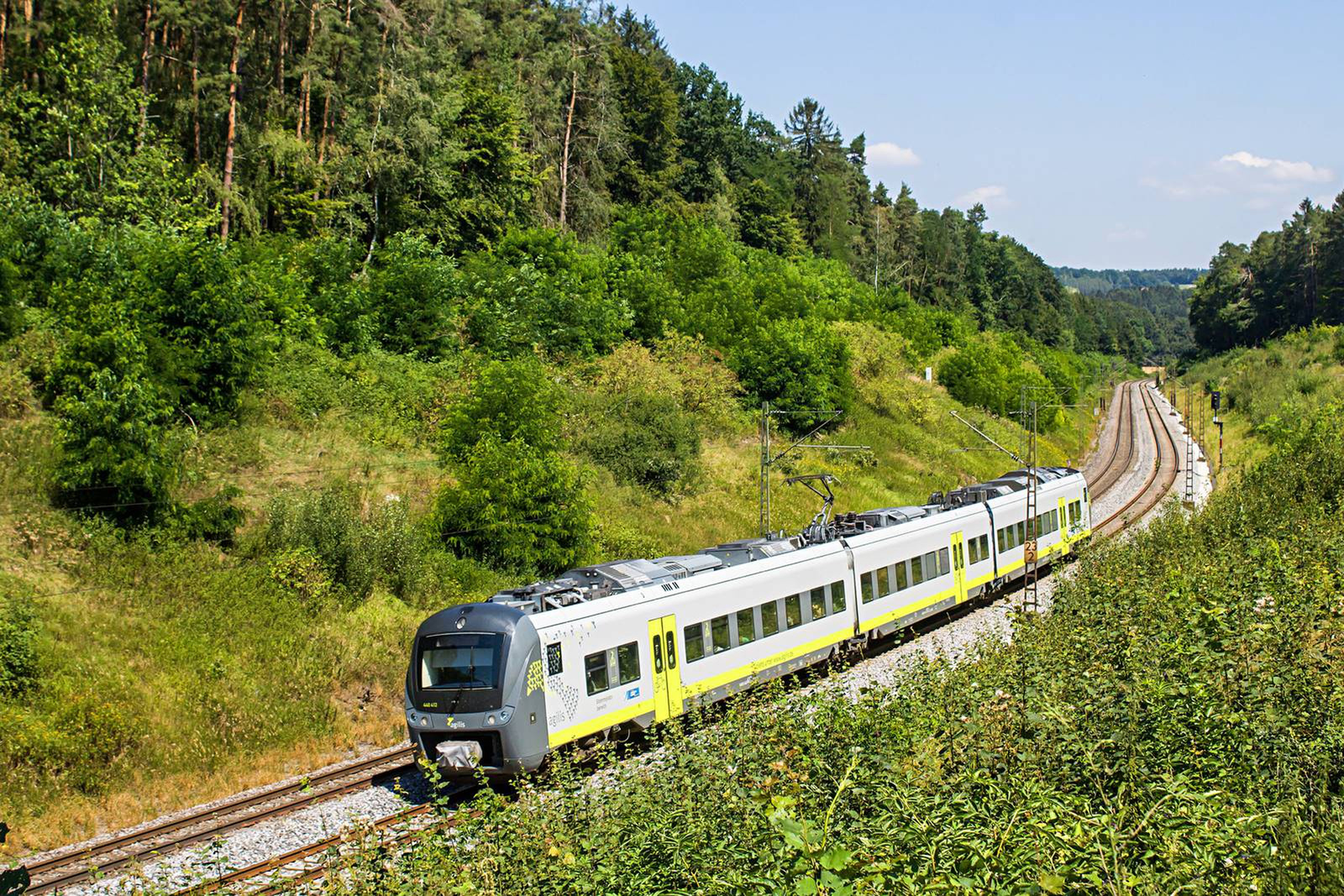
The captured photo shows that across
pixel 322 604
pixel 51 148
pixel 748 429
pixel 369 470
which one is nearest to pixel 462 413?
pixel 369 470

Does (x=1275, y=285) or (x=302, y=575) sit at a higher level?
(x=1275, y=285)

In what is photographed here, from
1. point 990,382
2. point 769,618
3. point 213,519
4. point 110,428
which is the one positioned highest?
point 110,428

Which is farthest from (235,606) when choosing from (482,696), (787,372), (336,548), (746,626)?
(787,372)

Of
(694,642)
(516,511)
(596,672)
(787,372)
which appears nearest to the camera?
(596,672)

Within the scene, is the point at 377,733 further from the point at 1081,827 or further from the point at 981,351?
Result: the point at 981,351

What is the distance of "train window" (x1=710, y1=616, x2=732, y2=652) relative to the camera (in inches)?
764

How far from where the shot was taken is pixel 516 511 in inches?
1069

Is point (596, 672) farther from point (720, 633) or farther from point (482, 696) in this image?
point (720, 633)

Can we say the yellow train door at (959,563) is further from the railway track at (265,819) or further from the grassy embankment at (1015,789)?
the railway track at (265,819)

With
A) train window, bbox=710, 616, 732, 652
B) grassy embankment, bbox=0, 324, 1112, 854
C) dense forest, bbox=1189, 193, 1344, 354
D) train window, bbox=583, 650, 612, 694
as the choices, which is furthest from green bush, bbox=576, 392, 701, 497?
dense forest, bbox=1189, 193, 1344, 354

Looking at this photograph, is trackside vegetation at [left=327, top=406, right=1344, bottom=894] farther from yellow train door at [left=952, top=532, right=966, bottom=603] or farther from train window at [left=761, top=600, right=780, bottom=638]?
yellow train door at [left=952, top=532, right=966, bottom=603]

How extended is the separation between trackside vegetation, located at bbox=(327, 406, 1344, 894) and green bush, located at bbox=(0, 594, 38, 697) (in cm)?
1026

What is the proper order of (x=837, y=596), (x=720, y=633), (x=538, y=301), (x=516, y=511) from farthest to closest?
(x=538, y=301) → (x=516, y=511) → (x=837, y=596) → (x=720, y=633)

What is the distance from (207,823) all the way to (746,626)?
374 inches
